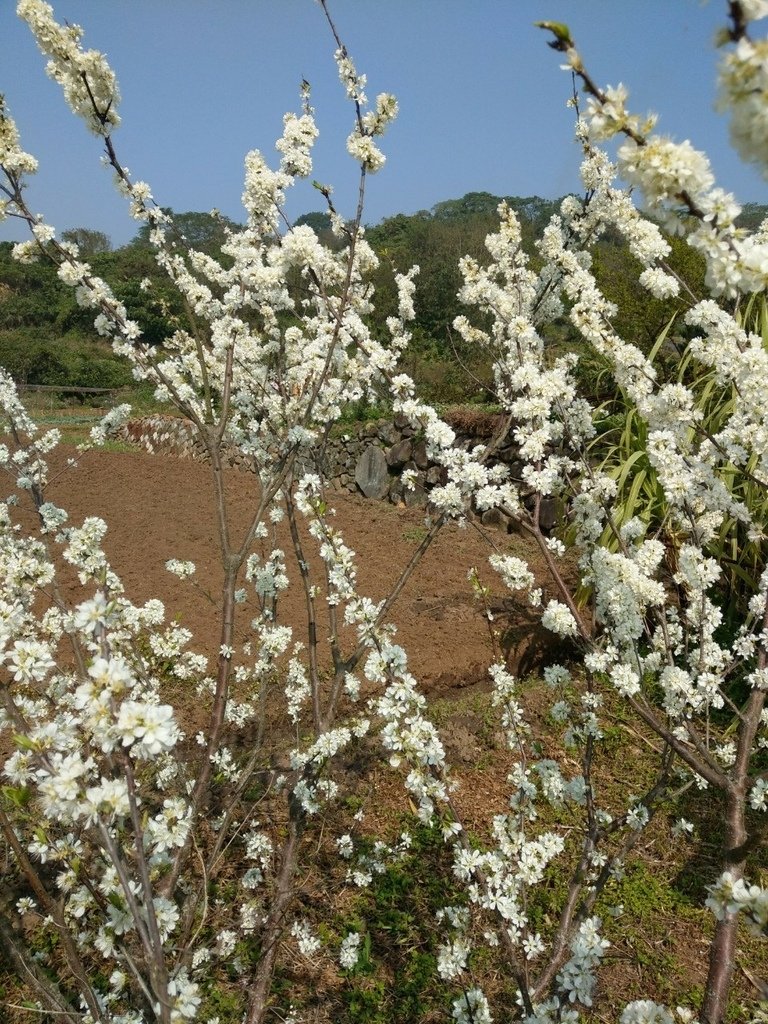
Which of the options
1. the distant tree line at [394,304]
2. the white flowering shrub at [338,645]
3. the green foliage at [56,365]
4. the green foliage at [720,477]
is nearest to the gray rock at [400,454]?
the distant tree line at [394,304]

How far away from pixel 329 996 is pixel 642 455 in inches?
177

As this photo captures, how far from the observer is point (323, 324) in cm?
293

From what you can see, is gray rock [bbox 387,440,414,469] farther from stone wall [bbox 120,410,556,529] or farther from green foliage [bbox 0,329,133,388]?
green foliage [bbox 0,329,133,388]

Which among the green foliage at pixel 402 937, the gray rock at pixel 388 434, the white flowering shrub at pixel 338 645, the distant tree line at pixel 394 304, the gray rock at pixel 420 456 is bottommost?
the green foliage at pixel 402 937

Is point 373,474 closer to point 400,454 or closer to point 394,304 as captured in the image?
point 400,454

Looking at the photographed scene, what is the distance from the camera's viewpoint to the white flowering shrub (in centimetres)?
113

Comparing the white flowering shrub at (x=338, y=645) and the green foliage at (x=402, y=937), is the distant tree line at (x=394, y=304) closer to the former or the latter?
the white flowering shrub at (x=338, y=645)

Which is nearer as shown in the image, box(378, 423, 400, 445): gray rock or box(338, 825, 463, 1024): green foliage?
box(338, 825, 463, 1024): green foliage

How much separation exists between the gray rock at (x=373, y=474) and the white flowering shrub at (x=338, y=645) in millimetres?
6357

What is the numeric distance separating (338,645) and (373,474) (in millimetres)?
7730

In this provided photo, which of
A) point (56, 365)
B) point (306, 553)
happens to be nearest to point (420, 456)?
point (306, 553)

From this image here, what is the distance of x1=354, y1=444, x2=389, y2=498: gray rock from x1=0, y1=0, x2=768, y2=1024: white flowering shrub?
6357 millimetres

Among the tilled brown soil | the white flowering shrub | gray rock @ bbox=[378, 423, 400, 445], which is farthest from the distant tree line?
the tilled brown soil

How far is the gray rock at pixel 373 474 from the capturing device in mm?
10070
